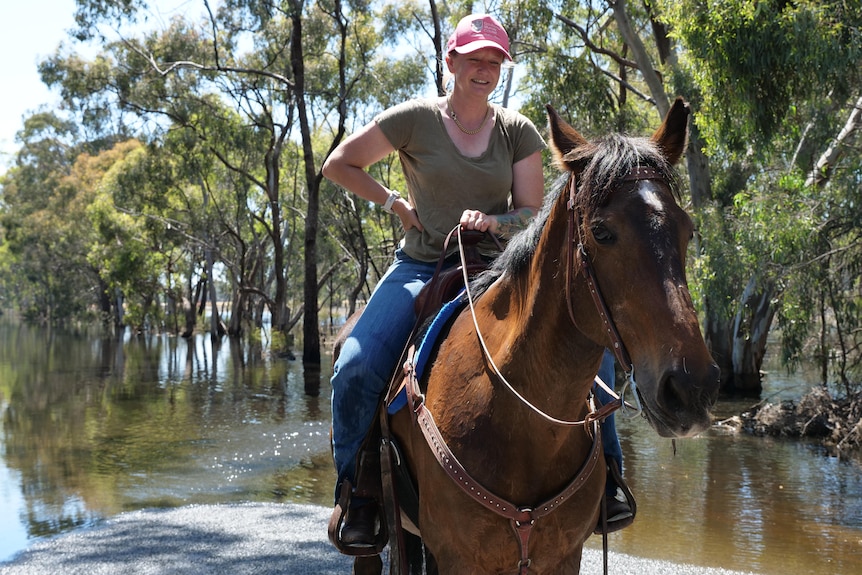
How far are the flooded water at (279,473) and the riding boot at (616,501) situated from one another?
1.60 m

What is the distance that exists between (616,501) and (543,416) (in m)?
0.95

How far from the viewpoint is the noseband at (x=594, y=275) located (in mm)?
2119

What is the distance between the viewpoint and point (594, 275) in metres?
2.22

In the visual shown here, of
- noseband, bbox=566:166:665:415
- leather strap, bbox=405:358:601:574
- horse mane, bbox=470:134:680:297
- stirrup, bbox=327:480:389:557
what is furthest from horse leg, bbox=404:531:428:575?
horse mane, bbox=470:134:680:297

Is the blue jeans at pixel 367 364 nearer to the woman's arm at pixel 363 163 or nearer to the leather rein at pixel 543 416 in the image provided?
the leather rein at pixel 543 416

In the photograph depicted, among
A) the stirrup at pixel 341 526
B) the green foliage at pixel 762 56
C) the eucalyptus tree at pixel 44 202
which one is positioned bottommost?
the stirrup at pixel 341 526

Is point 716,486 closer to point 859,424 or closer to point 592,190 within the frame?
point 859,424

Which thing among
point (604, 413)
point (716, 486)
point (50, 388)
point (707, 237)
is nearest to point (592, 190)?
point (604, 413)

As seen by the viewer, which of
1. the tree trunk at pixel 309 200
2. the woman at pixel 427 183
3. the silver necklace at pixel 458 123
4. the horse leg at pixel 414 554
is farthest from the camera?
the tree trunk at pixel 309 200

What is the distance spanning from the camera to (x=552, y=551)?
9.12 ft

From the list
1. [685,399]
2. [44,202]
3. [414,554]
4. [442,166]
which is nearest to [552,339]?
[685,399]

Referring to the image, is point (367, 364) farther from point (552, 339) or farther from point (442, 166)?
point (552, 339)

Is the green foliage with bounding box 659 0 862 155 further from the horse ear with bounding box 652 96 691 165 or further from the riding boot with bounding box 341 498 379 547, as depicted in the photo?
the riding boot with bounding box 341 498 379 547

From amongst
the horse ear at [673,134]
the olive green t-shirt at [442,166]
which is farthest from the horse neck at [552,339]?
the olive green t-shirt at [442,166]
